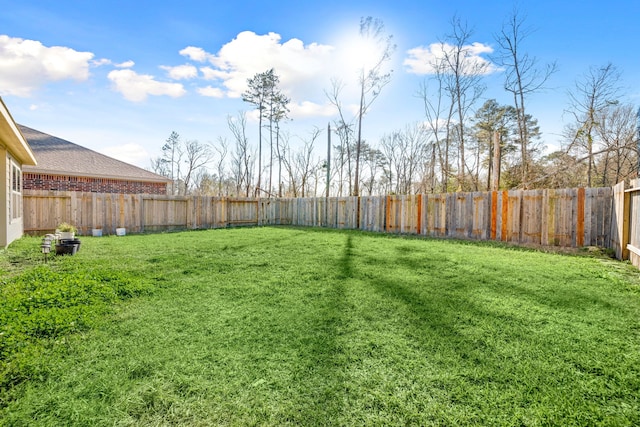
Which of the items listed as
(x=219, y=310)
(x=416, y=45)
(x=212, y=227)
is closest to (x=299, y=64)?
(x=416, y=45)

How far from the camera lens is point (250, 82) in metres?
20.6

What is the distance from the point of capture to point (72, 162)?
13.0m

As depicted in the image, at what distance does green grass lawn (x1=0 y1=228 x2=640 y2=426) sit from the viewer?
5.19 ft

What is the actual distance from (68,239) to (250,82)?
17.6 m

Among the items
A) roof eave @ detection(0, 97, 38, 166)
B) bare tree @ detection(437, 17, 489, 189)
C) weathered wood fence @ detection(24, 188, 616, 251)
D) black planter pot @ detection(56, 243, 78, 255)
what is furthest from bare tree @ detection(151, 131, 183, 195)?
black planter pot @ detection(56, 243, 78, 255)

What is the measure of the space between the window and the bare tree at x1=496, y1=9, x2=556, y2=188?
15.0 meters

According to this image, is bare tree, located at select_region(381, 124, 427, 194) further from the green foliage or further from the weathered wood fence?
the green foliage

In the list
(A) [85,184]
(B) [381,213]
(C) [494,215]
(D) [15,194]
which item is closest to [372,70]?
(B) [381,213]

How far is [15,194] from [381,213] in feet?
32.9

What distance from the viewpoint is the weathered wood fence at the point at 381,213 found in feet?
21.0

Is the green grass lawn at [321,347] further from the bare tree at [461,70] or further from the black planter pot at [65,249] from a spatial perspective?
the bare tree at [461,70]

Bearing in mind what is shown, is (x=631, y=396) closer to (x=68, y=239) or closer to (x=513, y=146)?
(x=68, y=239)

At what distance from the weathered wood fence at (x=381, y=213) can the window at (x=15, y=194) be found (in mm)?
736

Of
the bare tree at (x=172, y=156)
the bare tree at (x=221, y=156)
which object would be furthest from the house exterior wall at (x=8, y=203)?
the bare tree at (x=172, y=156)
